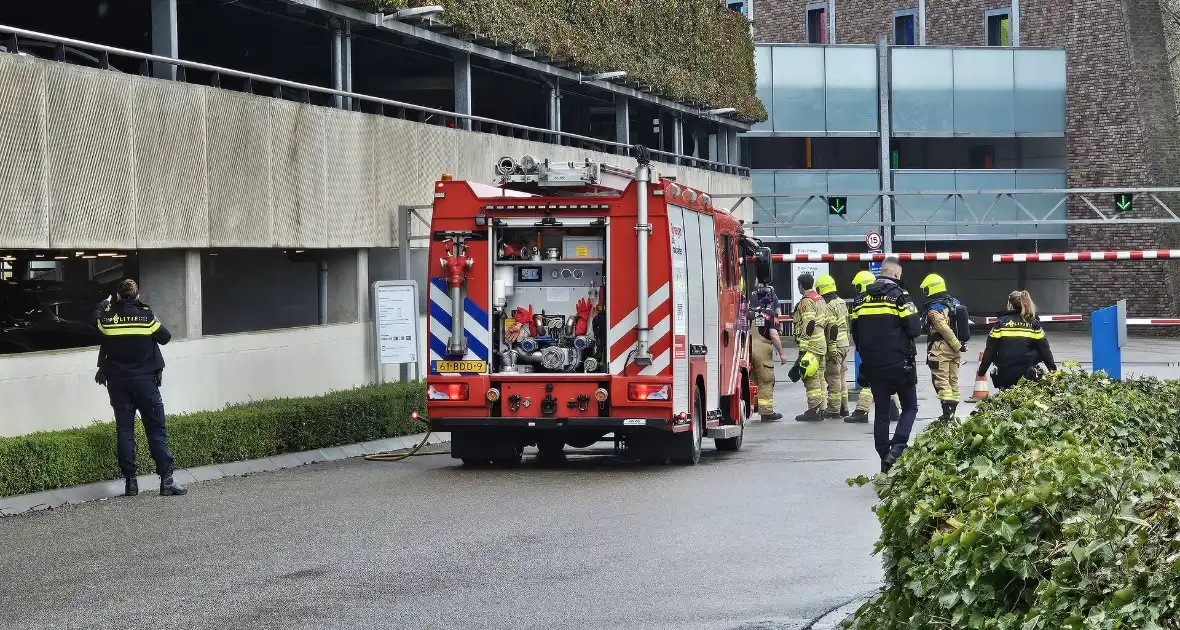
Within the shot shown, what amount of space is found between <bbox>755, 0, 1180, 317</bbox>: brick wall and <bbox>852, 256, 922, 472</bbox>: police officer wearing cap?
120 ft

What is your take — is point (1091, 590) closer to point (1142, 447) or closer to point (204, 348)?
point (1142, 447)

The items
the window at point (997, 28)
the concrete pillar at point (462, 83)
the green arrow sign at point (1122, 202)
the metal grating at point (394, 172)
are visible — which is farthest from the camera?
the window at point (997, 28)

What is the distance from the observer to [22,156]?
47.5ft

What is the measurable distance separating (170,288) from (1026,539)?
13.7m

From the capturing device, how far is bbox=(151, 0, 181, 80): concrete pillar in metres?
18.4

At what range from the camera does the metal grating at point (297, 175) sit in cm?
1928

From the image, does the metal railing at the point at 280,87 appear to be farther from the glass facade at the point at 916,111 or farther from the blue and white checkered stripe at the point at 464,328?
the glass facade at the point at 916,111

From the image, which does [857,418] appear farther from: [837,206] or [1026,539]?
[837,206]

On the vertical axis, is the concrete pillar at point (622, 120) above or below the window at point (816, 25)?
below

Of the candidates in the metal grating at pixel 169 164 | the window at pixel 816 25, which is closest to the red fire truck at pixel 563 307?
the metal grating at pixel 169 164

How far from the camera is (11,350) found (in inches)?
674

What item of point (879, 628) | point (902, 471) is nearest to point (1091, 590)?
point (879, 628)

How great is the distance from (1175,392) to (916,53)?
124ft

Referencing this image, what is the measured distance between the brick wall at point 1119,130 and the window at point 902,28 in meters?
5.45
